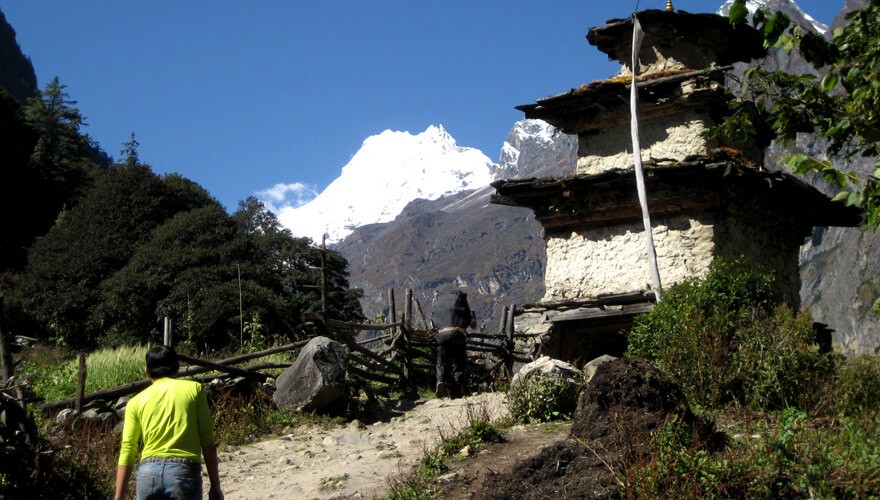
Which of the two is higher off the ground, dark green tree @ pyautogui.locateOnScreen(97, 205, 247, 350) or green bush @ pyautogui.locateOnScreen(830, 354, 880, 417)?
dark green tree @ pyautogui.locateOnScreen(97, 205, 247, 350)

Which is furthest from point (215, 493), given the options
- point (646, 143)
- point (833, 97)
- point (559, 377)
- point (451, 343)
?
point (646, 143)

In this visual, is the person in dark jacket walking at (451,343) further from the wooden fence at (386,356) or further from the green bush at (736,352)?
the green bush at (736,352)

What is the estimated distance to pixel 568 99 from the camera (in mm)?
18703

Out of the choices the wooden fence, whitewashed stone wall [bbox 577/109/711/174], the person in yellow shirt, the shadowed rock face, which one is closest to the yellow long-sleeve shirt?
the person in yellow shirt

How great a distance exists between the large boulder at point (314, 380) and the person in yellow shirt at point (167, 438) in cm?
644

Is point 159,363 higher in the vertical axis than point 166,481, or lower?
higher

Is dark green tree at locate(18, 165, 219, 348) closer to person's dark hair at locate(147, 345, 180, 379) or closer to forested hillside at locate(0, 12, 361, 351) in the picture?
forested hillside at locate(0, 12, 361, 351)

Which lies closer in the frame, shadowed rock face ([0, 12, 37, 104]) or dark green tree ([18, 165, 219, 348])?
dark green tree ([18, 165, 219, 348])

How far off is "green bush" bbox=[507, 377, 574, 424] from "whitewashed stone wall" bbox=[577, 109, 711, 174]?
6.84 m

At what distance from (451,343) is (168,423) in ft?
29.3

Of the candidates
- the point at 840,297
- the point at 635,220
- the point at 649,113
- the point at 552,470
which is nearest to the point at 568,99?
the point at 649,113

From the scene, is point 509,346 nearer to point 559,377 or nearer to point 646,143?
point 646,143

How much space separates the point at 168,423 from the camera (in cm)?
646

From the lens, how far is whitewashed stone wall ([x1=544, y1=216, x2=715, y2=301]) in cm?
1645
